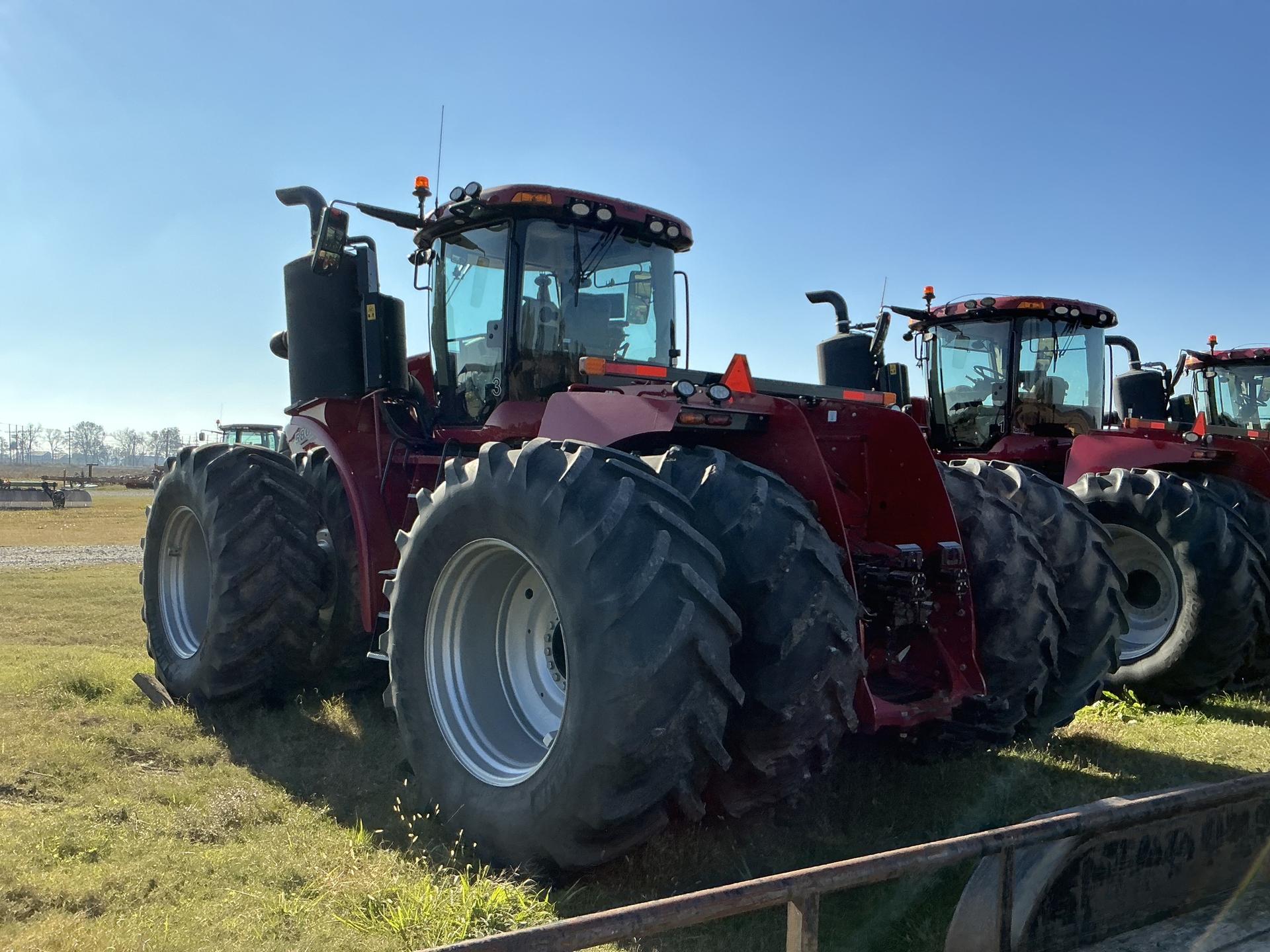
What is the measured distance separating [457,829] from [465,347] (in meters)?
2.72

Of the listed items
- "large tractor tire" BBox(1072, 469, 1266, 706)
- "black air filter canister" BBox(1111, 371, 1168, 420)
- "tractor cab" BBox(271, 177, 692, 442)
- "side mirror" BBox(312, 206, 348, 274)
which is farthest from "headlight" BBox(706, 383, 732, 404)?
"black air filter canister" BBox(1111, 371, 1168, 420)

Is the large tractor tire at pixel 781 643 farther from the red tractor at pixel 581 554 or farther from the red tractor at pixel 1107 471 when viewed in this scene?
Result: the red tractor at pixel 1107 471

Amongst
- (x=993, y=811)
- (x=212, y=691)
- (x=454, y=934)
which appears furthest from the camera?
(x=212, y=691)

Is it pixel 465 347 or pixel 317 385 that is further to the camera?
pixel 317 385

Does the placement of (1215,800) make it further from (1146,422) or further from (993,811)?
(1146,422)

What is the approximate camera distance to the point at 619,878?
3.47m

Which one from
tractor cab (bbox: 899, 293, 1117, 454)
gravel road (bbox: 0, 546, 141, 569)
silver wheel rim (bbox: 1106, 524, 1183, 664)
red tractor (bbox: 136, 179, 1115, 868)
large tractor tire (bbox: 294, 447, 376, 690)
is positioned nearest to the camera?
red tractor (bbox: 136, 179, 1115, 868)

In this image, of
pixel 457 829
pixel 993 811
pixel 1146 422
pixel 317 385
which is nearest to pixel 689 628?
pixel 457 829

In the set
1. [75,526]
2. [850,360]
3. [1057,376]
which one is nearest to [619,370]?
[850,360]

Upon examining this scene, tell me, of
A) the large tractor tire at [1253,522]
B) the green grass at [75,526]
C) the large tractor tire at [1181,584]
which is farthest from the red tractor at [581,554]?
the green grass at [75,526]

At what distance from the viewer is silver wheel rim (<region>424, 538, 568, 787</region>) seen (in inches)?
154

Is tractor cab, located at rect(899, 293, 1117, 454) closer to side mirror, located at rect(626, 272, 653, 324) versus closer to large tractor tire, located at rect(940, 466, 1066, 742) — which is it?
side mirror, located at rect(626, 272, 653, 324)

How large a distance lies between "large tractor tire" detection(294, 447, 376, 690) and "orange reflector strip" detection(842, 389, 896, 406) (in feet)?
9.34

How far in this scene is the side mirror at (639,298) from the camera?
5.39 m
